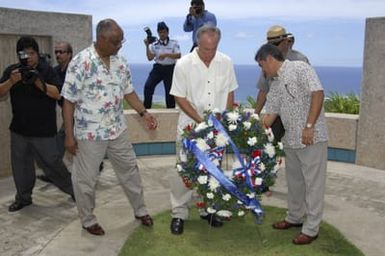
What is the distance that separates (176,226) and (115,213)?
0.91 m

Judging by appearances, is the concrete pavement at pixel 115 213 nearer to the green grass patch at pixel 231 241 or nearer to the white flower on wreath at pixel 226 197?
the green grass patch at pixel 231 241

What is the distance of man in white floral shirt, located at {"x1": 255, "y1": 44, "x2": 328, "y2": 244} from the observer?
14.0ft

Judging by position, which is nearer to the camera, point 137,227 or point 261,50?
point 261,50

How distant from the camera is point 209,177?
422 cm

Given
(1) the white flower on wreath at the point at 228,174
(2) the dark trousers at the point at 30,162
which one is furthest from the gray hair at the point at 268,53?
(2) the dark trousers at the point at 30,162

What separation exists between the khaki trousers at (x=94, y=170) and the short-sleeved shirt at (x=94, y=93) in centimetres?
10

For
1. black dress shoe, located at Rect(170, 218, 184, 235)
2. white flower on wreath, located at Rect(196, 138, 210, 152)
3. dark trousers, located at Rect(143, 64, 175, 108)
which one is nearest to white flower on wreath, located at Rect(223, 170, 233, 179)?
white flower on wreath, located at Rect(196, 138, 210, 152)

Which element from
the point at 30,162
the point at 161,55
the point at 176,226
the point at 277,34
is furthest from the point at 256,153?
the point at 161,55

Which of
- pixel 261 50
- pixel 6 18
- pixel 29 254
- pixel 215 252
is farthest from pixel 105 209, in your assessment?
pixel 6 18

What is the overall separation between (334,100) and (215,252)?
5.61m

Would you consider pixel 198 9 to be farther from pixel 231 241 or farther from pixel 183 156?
pixel 231 241

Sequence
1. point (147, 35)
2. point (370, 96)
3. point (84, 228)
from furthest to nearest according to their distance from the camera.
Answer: point (147, 35) < point (370, 96) < point (84, 228)

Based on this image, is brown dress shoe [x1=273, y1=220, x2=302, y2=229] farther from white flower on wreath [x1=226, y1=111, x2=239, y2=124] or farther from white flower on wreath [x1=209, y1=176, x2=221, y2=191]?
white flower on wreath [x1=226, y1=111, x2=239, y2=124]

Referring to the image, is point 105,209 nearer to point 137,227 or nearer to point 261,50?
point 137,227
